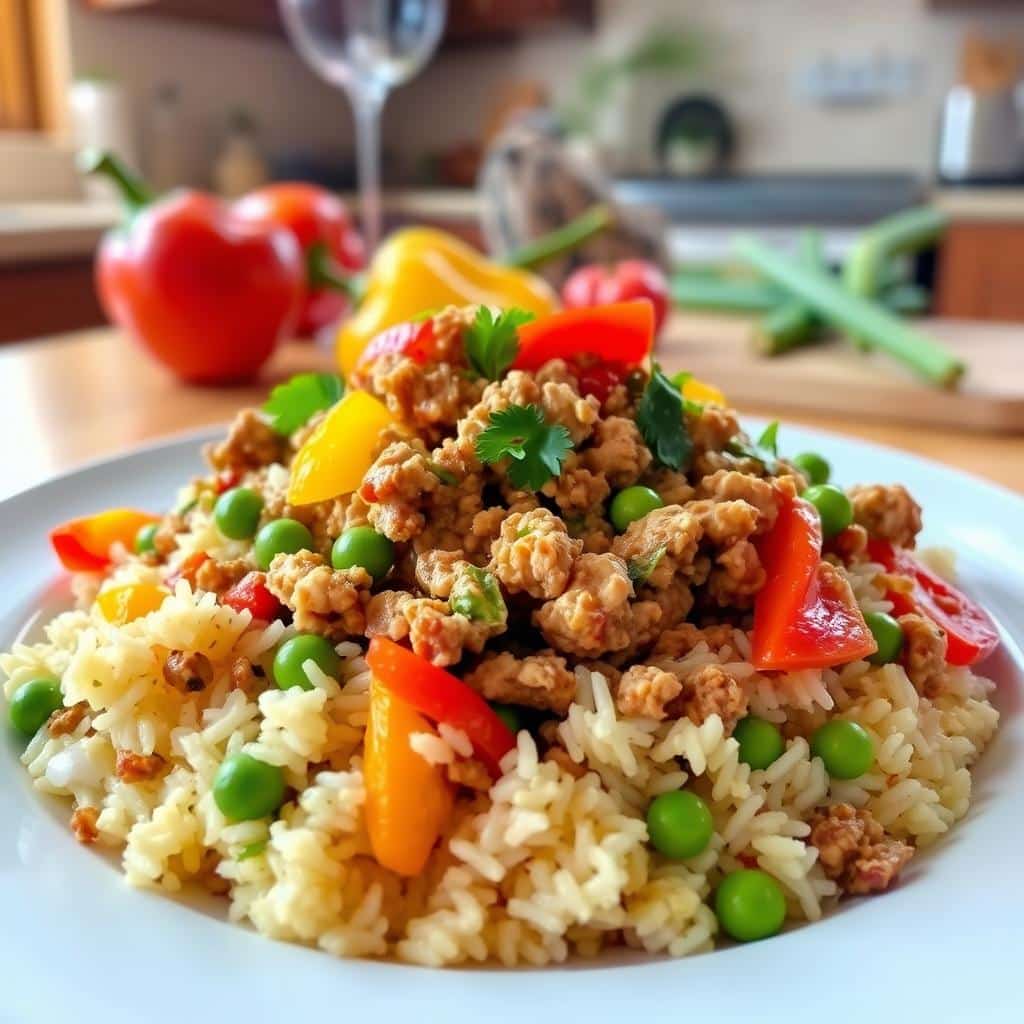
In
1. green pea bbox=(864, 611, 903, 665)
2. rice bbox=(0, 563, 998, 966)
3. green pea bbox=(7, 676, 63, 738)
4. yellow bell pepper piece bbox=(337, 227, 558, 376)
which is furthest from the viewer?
yellow bell pepper piece bbox=(337, 227, 558, 376)

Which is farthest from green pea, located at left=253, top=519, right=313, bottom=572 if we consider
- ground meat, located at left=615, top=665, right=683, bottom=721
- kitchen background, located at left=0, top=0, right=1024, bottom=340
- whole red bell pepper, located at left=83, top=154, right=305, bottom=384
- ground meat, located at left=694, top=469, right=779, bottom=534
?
kitchen background, located at left=0, top=0, right=1024, bottom=340

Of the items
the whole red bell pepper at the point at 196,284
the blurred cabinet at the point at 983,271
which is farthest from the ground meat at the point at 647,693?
the blurred cabinet at the point at 983,271

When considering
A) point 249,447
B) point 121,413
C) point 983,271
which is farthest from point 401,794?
point 983,271

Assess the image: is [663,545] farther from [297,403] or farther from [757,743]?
[297,403]

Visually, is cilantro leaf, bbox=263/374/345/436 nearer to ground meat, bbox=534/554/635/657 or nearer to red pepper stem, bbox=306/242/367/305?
ground meat, bbox=534/554/635/657

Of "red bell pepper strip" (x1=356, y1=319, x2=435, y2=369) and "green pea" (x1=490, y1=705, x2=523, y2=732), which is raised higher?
"red bell pepper strip" (x1=356, y1=319, x2=435, y2=369)

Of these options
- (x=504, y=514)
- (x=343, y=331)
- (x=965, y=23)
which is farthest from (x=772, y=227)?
(x=504, y=514)
